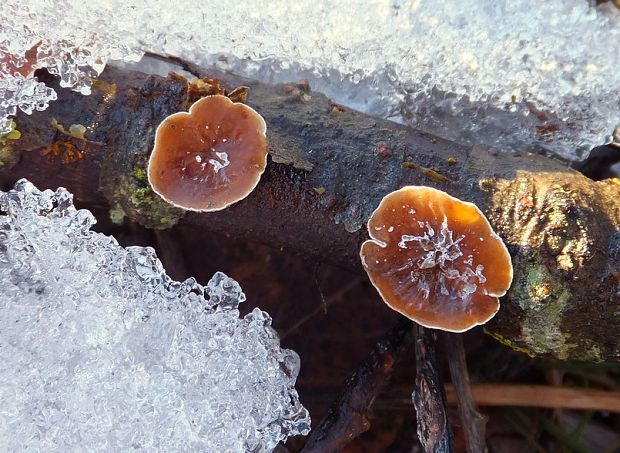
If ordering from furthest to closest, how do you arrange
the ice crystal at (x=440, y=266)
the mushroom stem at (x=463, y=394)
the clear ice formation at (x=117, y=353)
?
the mushroom stem at (x=463, y=394)
the clear ice formation at (x=117, y=353)
the ice crystal at (x=440, y=266)

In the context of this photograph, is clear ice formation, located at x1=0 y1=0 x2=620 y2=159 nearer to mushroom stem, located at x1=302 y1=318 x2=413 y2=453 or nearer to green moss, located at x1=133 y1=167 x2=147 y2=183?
green moss, located at x1=133 y1=167 x2=147 y2=183

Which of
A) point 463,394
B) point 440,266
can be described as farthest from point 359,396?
point 440,266

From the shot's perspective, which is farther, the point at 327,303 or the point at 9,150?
the point at 327,303

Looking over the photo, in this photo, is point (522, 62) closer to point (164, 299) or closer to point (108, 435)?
point (164, 299)

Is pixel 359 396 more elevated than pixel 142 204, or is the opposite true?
pixel 142 204

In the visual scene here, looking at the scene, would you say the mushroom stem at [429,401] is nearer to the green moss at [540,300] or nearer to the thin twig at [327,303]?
the green moss at [540,300]

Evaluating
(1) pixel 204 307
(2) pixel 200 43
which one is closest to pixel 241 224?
(1) pixel 204 307

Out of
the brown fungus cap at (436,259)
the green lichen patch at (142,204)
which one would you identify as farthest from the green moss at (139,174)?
the brown fungus cap at (436,259)

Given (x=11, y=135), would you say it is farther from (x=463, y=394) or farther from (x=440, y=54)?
(x=463, y=394)
